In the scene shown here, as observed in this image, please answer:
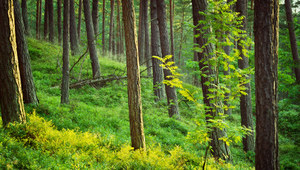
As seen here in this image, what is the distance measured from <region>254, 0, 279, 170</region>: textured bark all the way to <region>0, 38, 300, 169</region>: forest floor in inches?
27.6

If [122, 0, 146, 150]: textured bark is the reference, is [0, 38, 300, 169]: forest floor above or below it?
below

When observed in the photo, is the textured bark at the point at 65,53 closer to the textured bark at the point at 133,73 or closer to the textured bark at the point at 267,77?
the textured bark at the point at 133,73

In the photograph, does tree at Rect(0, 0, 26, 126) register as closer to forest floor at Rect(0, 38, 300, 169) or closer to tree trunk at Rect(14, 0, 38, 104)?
forest floor at Rect(0, 38, 300, 169)

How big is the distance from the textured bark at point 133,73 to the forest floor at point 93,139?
1.38 feet

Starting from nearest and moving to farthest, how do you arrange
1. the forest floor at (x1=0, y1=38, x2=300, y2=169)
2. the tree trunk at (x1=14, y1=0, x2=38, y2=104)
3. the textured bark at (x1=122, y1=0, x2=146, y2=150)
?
the forest floor at (x1=0, y1=38, x2=300, y2=169)
the textured bark at (x1=122, y1=0, x2=146, y2=150)
the tree trunk at (x1=14, y1=0, x2=38, y2=104)

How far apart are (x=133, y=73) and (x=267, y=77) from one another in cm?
304

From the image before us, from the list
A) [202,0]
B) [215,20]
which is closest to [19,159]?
[215,20]

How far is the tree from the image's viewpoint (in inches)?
206

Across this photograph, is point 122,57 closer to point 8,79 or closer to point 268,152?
point 8,79

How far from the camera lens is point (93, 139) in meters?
5.77

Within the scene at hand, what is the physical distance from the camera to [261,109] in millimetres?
4066

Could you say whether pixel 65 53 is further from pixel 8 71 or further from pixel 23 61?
pixel 8 71

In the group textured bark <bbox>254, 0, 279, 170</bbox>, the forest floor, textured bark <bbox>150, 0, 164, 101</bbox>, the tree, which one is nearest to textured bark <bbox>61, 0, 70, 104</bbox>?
the forest floor

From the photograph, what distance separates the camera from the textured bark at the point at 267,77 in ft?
12.9
